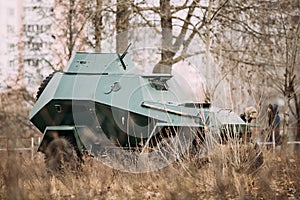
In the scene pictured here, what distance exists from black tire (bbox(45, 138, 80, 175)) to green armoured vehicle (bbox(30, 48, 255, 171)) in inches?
2.2

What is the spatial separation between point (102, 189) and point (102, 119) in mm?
2056

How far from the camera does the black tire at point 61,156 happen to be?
10.2 metres

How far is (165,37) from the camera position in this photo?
55.1 feet

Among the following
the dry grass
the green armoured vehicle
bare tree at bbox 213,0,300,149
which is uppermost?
bare tree at bbox 213,0,300,149

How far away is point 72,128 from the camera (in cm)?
1038

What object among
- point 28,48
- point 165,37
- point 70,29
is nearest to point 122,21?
point 165,37

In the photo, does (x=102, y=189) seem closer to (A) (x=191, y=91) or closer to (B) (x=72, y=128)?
(B) (x=72, y=128)

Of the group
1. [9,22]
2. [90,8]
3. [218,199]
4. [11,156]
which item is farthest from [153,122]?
[9,22]

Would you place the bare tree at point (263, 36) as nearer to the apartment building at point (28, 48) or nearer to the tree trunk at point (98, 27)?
the tree trunk at point (98, 27)

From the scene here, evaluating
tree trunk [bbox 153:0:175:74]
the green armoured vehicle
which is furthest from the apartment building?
the green armoured vehicle

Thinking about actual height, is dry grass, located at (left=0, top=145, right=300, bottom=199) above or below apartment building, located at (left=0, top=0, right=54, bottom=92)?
below

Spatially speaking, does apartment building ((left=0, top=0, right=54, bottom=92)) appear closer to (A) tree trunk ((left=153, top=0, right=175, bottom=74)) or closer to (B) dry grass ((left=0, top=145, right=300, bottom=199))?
(A) tree trunk ((left=153, top=0, right=175, bottom=74))

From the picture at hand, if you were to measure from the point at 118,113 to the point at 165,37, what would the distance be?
6952 mm

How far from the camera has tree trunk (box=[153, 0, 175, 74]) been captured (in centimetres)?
1658
